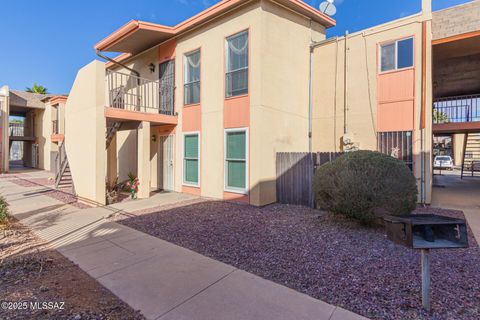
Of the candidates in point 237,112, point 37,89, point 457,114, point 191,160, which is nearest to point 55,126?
point 37,89

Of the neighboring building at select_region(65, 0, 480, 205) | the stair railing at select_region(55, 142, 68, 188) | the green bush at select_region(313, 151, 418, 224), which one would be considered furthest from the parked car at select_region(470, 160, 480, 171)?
the stair railing at select_region(55, 142, 68, 188)

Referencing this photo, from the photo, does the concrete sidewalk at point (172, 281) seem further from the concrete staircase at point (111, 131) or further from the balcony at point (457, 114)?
the balcony at point (457, 114)

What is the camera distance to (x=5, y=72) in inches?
877

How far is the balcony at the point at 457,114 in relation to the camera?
11347 mm

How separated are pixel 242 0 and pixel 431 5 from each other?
5751 millimetres

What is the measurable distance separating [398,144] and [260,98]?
4762mm

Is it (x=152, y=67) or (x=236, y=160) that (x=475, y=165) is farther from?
(x=152, y=67)

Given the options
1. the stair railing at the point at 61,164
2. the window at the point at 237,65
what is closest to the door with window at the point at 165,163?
the window at the point at 237,65

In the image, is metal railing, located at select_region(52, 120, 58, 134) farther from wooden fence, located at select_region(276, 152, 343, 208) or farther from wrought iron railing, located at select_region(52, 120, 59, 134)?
wooden fence, located at select_region(276, 152, 343, 208)

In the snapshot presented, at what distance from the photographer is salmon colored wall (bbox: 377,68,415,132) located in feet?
26.1

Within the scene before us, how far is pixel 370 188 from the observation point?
4875 mm

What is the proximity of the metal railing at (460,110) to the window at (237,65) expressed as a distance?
35.1 feet

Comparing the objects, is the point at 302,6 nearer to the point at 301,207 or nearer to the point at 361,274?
the point at 301,207

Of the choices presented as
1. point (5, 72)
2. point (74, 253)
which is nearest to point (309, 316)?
point (74, 253)
